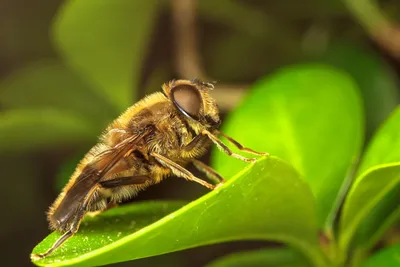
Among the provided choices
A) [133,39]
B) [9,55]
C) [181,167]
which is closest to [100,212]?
[181,167]

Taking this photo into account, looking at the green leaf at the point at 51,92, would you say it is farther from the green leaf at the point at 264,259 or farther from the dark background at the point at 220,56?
Result: the green leaf at the point at 264,259

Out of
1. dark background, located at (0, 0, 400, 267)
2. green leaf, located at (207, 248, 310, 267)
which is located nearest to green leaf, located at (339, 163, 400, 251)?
green leaf, located at (207, 248, 310, 267)

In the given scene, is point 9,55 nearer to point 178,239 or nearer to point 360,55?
point 360,55

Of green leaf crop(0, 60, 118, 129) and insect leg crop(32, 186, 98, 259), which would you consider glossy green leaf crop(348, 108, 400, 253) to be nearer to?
insect leg crop(32, 186, 98, 259)

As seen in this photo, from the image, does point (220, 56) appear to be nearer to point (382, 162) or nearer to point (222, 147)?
point (222, 147)

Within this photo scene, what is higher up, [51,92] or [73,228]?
[51,92]

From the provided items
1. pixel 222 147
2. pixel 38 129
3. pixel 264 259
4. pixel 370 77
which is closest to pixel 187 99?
pixel 222 147

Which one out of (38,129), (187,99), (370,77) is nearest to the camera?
(187,99)
